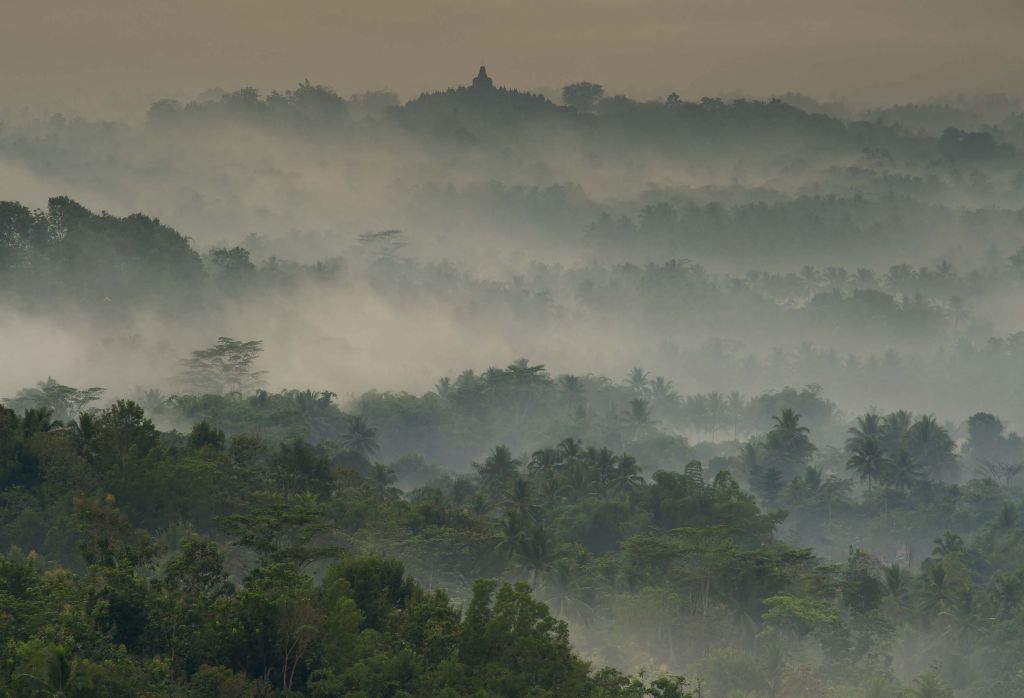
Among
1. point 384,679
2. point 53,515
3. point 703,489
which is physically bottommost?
point 384,679

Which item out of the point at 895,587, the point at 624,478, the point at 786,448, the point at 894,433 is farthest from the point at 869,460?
the point at 895,587

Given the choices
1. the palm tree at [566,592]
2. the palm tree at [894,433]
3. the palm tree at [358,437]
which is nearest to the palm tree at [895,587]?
the palm tree at [566,592]

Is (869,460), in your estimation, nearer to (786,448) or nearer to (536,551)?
(786,448)

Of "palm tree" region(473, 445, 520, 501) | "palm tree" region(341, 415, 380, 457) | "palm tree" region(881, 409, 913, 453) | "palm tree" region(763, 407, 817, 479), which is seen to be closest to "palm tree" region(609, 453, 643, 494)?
"palm tree" region(473, 445, 520, 501)

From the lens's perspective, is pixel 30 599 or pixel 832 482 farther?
pixel 832 482

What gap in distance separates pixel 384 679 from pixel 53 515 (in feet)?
111

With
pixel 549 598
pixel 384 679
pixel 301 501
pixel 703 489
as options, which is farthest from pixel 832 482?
pixel 384 679

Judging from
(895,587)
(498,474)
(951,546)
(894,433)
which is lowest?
(895,587)

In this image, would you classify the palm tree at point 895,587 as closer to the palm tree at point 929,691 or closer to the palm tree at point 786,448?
the palm tree at point 929,691

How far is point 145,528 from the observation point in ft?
294

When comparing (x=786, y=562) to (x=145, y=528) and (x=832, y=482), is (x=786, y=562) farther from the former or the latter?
(x=832, y=482)

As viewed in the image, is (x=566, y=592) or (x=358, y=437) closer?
(x=566, y=592)

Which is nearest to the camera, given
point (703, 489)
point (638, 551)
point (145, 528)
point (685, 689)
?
point (145, 528)

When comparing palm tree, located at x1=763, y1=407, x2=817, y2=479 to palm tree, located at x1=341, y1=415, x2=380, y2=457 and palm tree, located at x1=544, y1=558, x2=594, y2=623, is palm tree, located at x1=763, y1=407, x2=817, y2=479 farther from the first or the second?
palm tree, located at x1=544, y1=558, x2=594, y2=623
